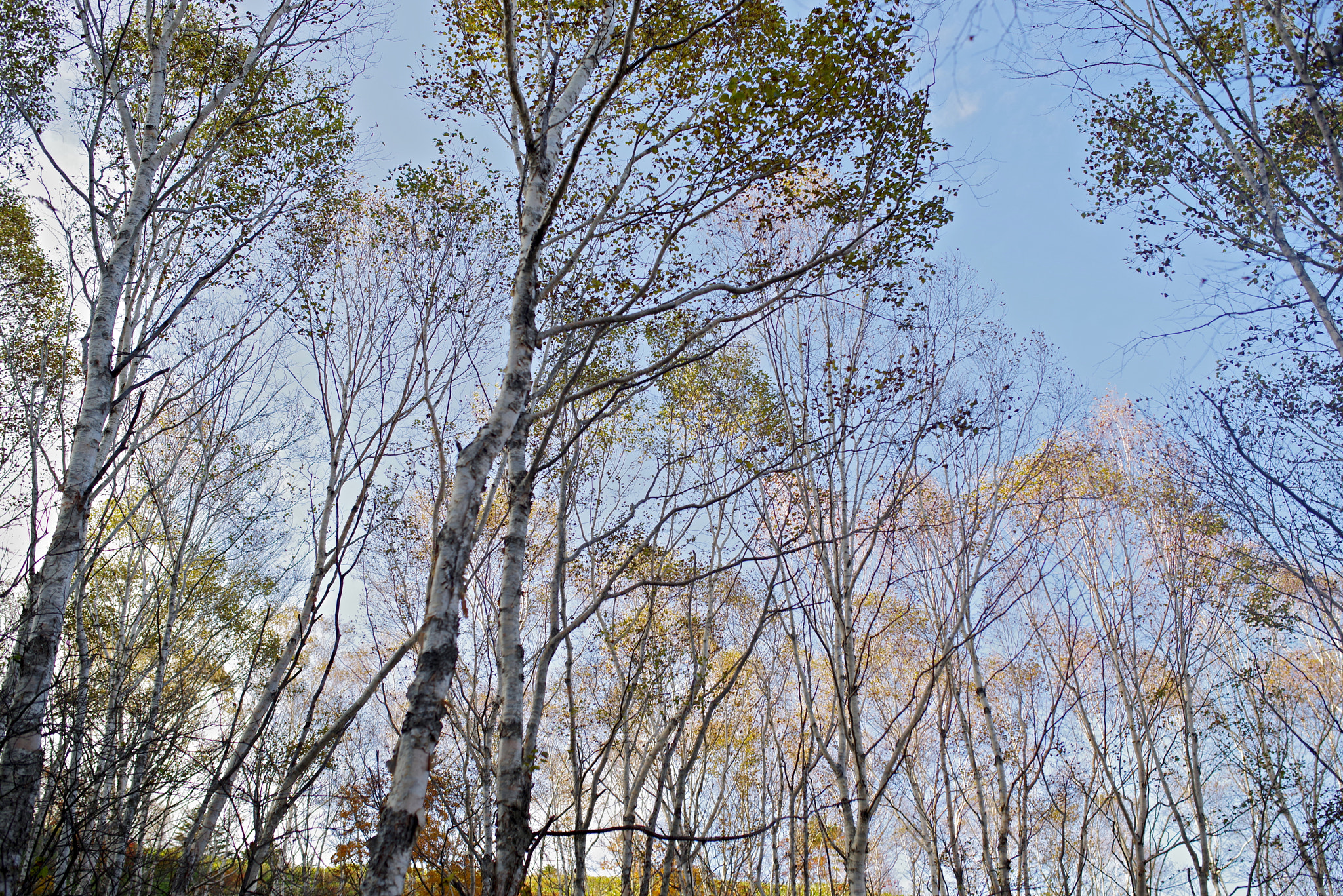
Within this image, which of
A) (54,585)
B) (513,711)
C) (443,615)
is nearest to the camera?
(443,615)

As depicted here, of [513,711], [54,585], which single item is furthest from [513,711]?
[54,585]

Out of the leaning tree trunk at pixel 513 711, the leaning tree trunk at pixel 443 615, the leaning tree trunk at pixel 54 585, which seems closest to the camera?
the leaning tree trunk at pixel 443 615

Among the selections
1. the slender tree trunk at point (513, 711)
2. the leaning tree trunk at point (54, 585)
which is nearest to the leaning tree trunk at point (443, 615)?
the slender tree trunk at point (513, 711)

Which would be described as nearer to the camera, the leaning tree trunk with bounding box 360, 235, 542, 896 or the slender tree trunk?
the leaning tree trunk with bounding box 360, 235, 542, 896

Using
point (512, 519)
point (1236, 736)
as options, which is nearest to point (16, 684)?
point (512, 519)

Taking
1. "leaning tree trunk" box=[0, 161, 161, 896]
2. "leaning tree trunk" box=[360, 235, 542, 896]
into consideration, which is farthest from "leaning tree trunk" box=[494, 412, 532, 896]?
"leaning tree trunk" box=[0, 161, 161, 896]

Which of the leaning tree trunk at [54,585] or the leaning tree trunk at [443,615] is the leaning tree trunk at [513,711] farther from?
the leaning tree trunk at [54,585]

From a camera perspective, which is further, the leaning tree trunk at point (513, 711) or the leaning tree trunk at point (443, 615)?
the leaning tree trunk at point (513, 711)

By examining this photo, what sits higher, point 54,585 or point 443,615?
point 54,585

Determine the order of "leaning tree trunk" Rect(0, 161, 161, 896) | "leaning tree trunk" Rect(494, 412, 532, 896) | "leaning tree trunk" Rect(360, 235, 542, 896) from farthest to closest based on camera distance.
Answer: "leaning tree trunk" Rect(0, 161, 161, 896) → "leaning tree trunk" Rect(494, 412, 532, 896) → "leaning tree trunk" Rect(360, 235, 542, 896)

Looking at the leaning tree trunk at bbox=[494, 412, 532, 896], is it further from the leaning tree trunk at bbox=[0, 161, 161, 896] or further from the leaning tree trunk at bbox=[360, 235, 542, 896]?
the leaning tree trunk at bbox=[0, 161, 161, 896]

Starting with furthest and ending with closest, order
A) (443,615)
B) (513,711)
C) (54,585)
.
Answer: (54,585) → (513,711) → (443,615)

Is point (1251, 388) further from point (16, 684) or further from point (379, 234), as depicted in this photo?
point (16, 684)

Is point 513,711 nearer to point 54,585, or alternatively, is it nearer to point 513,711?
point 513,711
